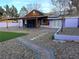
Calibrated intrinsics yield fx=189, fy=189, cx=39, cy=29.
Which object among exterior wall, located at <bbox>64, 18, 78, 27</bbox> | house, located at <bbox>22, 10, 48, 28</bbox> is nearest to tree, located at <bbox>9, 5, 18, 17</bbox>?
house, located at <bbox>22, 10, 48, 28</bbox>

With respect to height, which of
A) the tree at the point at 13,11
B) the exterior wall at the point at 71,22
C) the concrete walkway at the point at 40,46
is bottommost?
the concrete walkway at the point at 40,46

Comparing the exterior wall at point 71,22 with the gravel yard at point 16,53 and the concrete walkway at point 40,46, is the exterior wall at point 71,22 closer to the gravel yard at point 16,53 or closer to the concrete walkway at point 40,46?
the concrete walkway at point 40,46

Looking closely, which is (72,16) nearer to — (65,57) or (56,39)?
(56,39)

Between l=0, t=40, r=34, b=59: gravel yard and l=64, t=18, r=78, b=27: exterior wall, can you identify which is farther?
l=64, t=18, r=78, b=27: exterior wall

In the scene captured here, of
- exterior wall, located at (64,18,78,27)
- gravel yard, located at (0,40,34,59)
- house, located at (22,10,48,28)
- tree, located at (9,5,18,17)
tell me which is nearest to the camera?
gravel yard, located at (0,40,34,59)

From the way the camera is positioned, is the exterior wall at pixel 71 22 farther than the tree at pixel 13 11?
No

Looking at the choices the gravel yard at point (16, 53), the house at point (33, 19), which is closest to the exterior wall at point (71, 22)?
the house at point (33, 19)

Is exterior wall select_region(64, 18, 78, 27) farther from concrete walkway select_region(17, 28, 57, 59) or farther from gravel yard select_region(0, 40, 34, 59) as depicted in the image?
gravel yard select_region(0, 40, 34, 59)

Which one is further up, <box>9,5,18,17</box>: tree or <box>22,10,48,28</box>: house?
<box>9,5,18,17</box>: tree

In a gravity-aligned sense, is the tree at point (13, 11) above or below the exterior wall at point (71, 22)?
above

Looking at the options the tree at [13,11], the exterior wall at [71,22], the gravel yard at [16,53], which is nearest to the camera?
the gravel yard at [16,53]

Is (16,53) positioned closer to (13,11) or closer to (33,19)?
(33,19)

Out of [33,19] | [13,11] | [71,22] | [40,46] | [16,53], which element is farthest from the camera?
[13,11]

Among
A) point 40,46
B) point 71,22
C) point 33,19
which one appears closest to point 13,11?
point 33,19
